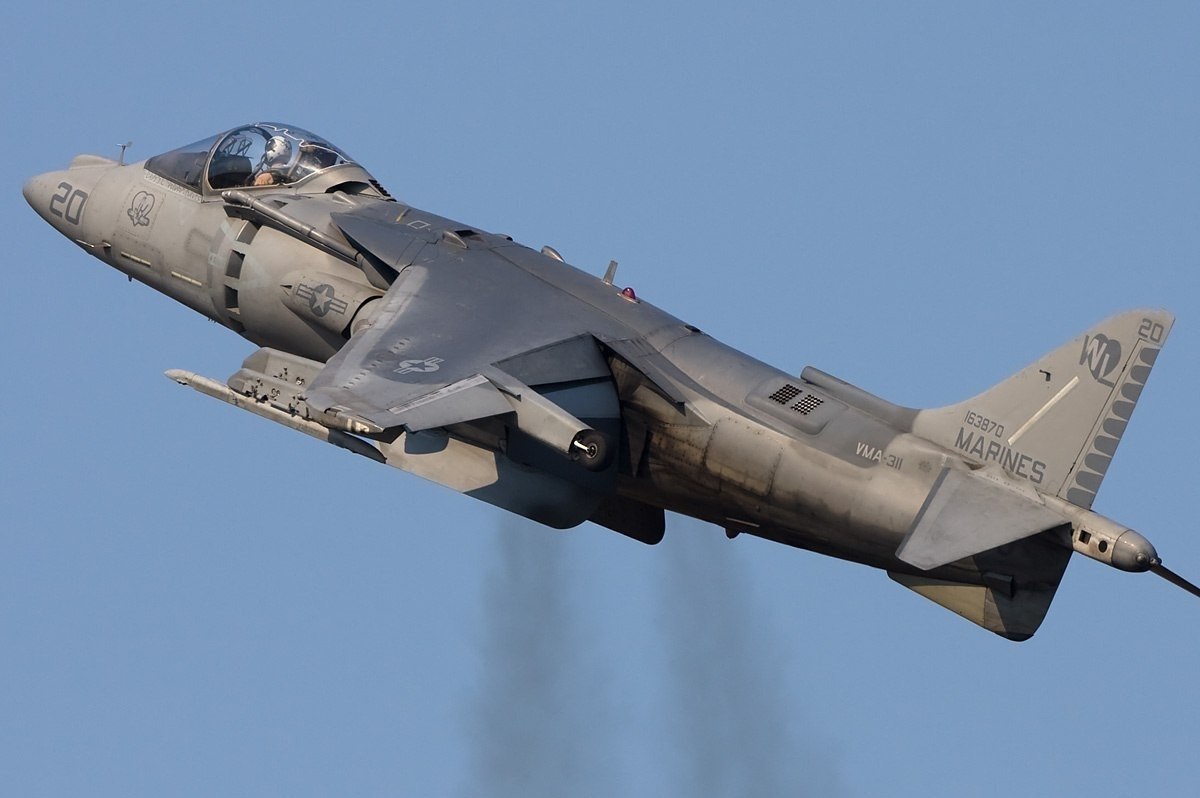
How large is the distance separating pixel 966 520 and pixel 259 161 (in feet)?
38.4

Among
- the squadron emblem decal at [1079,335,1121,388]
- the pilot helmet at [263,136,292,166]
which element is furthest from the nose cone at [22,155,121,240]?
the squadron emblem decal at [1079,335,1121,388]

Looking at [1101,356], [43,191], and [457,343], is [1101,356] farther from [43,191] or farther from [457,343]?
[43,191]

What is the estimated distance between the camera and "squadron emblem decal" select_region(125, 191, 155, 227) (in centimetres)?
3434

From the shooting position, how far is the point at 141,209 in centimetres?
3447

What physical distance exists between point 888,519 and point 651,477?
317cm

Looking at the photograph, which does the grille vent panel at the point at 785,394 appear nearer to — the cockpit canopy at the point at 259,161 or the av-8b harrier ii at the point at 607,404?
the av-8b harrier ii at the point at 607,404

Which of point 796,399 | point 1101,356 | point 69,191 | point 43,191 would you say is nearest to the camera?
point 1101,356

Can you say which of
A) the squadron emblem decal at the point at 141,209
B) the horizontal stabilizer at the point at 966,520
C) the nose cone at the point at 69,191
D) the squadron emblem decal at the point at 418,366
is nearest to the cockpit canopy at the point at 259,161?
the squadron emblem decal at the point at 141,209

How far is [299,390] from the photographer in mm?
30016

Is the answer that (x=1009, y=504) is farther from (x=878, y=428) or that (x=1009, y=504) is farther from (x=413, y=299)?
(x=413, y=299)

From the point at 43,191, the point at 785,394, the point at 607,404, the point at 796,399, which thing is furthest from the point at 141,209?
the point at 796,399

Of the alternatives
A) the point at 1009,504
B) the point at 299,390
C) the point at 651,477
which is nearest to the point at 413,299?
the point at 299,390

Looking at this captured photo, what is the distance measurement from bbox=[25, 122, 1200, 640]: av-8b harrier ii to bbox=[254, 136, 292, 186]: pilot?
0.04 meters

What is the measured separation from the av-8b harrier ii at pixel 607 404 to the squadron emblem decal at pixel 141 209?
2.34ft
